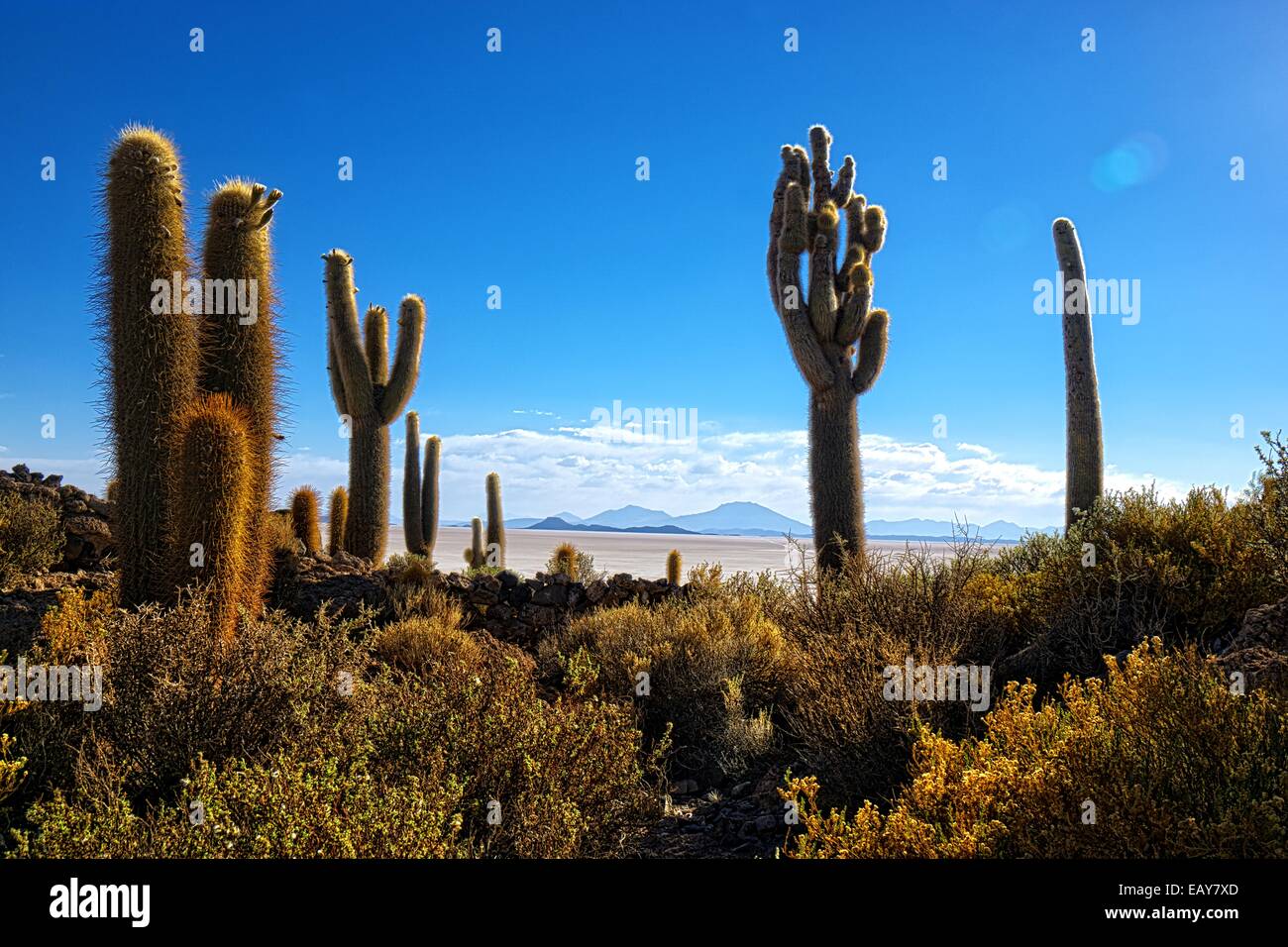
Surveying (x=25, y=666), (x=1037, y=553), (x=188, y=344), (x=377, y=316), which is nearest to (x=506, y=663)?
(x=25, y=666)

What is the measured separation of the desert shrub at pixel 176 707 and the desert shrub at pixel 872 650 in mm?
3069

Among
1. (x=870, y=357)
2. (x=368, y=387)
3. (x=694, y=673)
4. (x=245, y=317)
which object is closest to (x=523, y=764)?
(x=694, y=673)

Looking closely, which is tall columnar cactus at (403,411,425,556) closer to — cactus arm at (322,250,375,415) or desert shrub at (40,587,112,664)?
cactus arm at (322,250,375,415)

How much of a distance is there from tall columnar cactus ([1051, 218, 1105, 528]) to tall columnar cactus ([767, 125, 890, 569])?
2979mm

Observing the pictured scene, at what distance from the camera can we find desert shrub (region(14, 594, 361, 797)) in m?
4.49

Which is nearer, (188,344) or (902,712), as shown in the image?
(902,712)

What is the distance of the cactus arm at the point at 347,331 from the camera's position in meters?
14.3

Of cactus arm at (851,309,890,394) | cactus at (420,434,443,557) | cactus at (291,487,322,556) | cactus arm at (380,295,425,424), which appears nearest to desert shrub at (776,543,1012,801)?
cactus arm at (851,309,890,394)

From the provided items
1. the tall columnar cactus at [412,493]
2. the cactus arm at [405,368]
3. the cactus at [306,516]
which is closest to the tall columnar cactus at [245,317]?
the cactus at [306,516]

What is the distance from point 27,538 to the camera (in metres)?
10.6

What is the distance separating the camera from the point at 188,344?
8305 mm

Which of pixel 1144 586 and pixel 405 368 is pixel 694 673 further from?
pixel 405 368

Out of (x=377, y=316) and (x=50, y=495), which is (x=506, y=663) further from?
(x=377, y=316)
